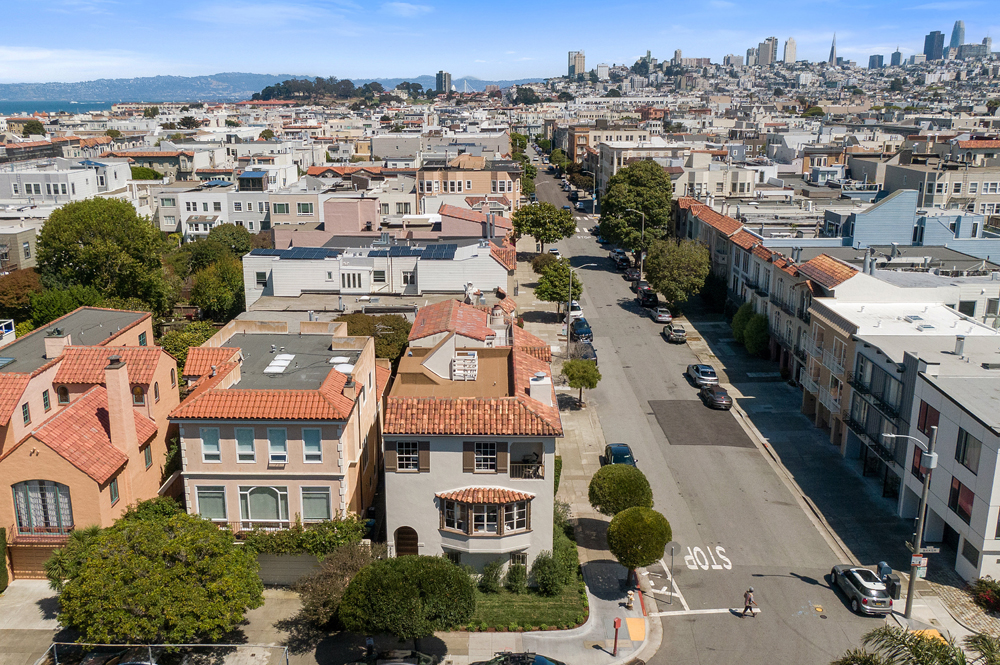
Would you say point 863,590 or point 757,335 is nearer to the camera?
point 863,590

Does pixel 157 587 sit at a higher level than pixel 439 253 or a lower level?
lower

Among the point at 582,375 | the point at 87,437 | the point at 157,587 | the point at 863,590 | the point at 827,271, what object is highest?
the point at 827,271

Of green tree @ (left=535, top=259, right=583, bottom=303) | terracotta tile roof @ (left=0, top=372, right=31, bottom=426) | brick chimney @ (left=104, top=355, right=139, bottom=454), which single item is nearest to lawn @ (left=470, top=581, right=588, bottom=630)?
brick chimney @ (left=104, top=355, right=139, bottom=454)

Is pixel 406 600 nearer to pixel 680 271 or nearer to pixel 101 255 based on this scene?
pixel 680 271

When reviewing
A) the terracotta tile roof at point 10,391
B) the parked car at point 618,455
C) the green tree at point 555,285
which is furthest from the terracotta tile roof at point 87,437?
the green tree at point 555,285

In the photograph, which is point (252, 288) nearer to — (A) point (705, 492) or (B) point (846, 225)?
(A) point (705, 492)

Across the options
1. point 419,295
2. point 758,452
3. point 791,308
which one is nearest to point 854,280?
point 791,308

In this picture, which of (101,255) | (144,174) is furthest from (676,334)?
(144,174)
